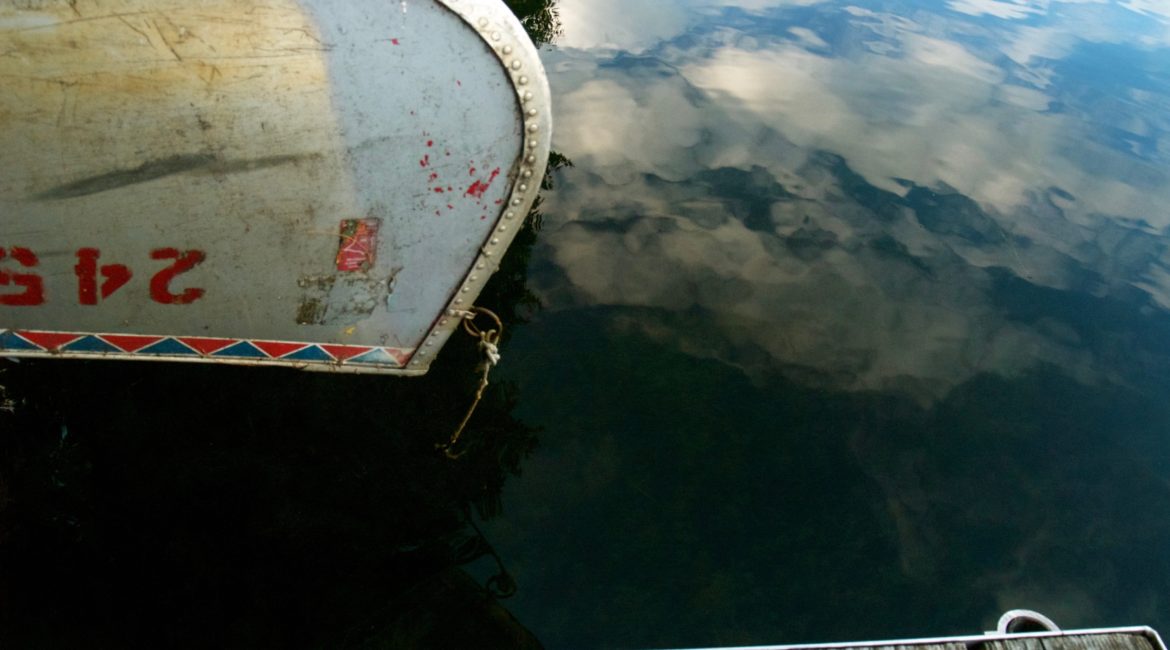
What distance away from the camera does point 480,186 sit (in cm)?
390

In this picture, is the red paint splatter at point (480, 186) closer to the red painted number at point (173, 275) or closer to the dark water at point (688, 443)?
the red painted number at point (173, 275)

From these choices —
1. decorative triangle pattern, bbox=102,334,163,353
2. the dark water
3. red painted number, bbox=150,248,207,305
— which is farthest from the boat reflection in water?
red painted number, bbox=150,248,207,305

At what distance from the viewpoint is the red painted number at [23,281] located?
3.47 meters

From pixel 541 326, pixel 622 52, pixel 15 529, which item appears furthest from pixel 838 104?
pixel 15 529

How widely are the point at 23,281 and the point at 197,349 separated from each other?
862 mm

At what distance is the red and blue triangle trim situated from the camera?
3807 mm

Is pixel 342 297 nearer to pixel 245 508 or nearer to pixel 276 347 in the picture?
pixel 276 347

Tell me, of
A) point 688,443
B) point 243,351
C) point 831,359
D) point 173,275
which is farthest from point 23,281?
point 831,359

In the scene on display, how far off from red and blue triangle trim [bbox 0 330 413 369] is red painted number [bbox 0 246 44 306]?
215mm

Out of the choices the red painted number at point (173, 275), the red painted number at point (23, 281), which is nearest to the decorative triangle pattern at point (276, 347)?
the red painted number at point (173, 275)

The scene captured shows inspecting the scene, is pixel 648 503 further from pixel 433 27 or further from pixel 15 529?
pixel 15 529

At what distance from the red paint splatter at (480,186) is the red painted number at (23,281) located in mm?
2169

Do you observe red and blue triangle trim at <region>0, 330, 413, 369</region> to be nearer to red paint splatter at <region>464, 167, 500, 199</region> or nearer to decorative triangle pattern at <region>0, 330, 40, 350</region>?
decorative triangle pattern at <region>0, 330, 40, 350</region>

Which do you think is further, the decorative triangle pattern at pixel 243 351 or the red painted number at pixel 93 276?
the decorative triangle pattern at pixel 243 351
